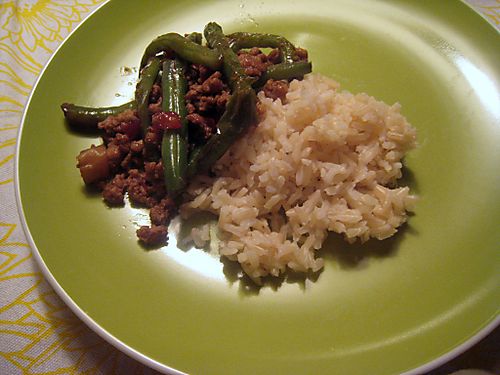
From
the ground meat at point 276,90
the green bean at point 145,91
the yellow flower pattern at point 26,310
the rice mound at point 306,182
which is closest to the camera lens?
the yellow flower pattern at point 26,310

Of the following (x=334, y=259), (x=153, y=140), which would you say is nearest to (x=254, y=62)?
(x=153, y=140)

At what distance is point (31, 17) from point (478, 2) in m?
3.98

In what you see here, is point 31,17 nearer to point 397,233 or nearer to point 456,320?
point 397,233

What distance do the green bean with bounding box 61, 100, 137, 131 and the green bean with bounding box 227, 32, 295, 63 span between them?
2.83 ft

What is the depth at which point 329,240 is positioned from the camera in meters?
2.84

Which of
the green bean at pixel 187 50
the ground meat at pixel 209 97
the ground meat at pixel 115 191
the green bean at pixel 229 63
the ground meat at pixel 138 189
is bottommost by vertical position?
the ground meat at pixel 115 191

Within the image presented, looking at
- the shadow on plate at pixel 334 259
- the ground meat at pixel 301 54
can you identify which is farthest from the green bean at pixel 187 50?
the shadow on plate at pixel 334 259

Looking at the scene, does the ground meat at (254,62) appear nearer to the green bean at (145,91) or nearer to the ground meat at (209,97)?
the ground meat at (209,97)

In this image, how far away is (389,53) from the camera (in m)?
3.65

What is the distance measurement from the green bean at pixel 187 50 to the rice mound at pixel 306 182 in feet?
1.60

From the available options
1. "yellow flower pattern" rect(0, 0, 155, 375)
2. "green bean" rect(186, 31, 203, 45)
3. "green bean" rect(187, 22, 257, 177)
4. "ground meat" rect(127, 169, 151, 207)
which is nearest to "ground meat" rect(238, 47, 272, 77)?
"green bean" rect(187, 22, 257, 177)

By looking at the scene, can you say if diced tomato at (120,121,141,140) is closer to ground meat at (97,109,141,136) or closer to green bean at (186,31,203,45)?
ground meat at (97,109,141,136)

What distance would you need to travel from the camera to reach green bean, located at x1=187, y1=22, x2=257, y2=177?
2.92 m

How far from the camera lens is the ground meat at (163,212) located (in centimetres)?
292
